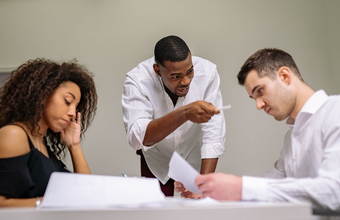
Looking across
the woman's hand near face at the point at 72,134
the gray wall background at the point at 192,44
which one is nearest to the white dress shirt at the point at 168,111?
the woman's hand near face at the point at 72,134

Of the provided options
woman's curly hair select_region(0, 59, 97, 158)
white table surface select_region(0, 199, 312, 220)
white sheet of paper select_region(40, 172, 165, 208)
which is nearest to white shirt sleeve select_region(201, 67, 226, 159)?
woman's curly hair select_region(0, 59, 97, 158)

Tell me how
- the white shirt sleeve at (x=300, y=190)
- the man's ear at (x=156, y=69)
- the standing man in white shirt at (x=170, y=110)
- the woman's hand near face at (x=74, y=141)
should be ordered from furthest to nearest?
the man's ear at (x=156, y=69) < the standing man in white shirt at (x=170, y=110) < the woman's hand near face at (x=74, y=141) < the white shirt sleeve at (x=300, y=190)

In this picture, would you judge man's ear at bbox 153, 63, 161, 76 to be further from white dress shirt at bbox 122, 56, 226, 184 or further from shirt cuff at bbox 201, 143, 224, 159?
shirt cuff at bbox 201, 143, 224, 159

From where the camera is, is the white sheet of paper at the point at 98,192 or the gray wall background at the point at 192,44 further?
the gray wall background at the point at 192,44

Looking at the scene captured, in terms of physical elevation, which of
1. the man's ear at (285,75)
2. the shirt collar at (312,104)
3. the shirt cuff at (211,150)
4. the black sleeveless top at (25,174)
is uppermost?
the man's ear at (285,75)

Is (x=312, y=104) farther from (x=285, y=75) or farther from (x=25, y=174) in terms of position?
(x=25, y=174)

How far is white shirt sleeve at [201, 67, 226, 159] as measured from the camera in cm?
222

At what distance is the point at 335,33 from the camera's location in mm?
3557

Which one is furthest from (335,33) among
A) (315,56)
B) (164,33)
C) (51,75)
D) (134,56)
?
(51,75)

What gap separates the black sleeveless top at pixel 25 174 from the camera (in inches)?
51.3

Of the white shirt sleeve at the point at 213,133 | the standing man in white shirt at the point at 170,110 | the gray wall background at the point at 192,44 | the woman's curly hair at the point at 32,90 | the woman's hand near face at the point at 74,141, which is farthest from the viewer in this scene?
the gray wall background at the point at 192,44

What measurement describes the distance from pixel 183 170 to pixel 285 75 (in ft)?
2.24

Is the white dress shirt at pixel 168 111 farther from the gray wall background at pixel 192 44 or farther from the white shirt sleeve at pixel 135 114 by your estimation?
the gray wall background at pixel 192 44

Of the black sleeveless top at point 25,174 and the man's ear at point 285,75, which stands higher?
the man's ear at point 285,75
